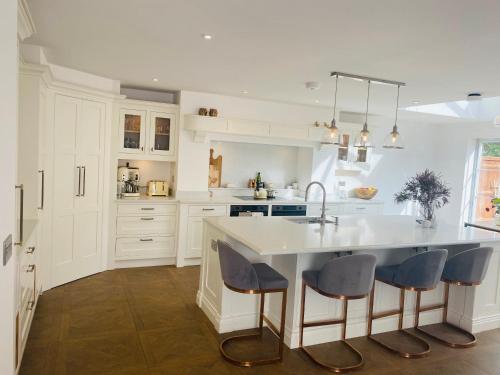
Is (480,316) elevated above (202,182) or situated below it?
below

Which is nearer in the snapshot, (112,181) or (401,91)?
(401,91)

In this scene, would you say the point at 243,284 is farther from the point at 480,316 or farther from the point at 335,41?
the point at 480,316

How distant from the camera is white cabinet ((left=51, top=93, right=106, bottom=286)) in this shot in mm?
A: 4270

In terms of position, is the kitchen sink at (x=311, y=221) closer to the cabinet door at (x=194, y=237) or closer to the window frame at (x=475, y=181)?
the cabinet door at (x=194, y=237)

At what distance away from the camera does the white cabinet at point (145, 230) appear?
16.9ft

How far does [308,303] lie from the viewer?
331 cm

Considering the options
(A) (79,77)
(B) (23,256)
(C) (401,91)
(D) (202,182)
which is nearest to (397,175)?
(C) (401,91)

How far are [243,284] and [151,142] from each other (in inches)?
123

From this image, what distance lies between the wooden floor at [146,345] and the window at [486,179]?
369 cm

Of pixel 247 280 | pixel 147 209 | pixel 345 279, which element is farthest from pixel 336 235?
pixel 147 209

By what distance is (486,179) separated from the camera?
22.6ft

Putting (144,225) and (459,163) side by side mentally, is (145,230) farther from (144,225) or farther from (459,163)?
(459,163)

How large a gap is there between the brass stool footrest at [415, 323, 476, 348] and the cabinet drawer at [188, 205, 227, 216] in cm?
278

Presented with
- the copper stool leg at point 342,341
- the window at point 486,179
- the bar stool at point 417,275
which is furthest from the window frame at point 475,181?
the copper stool leg at point 342,341
